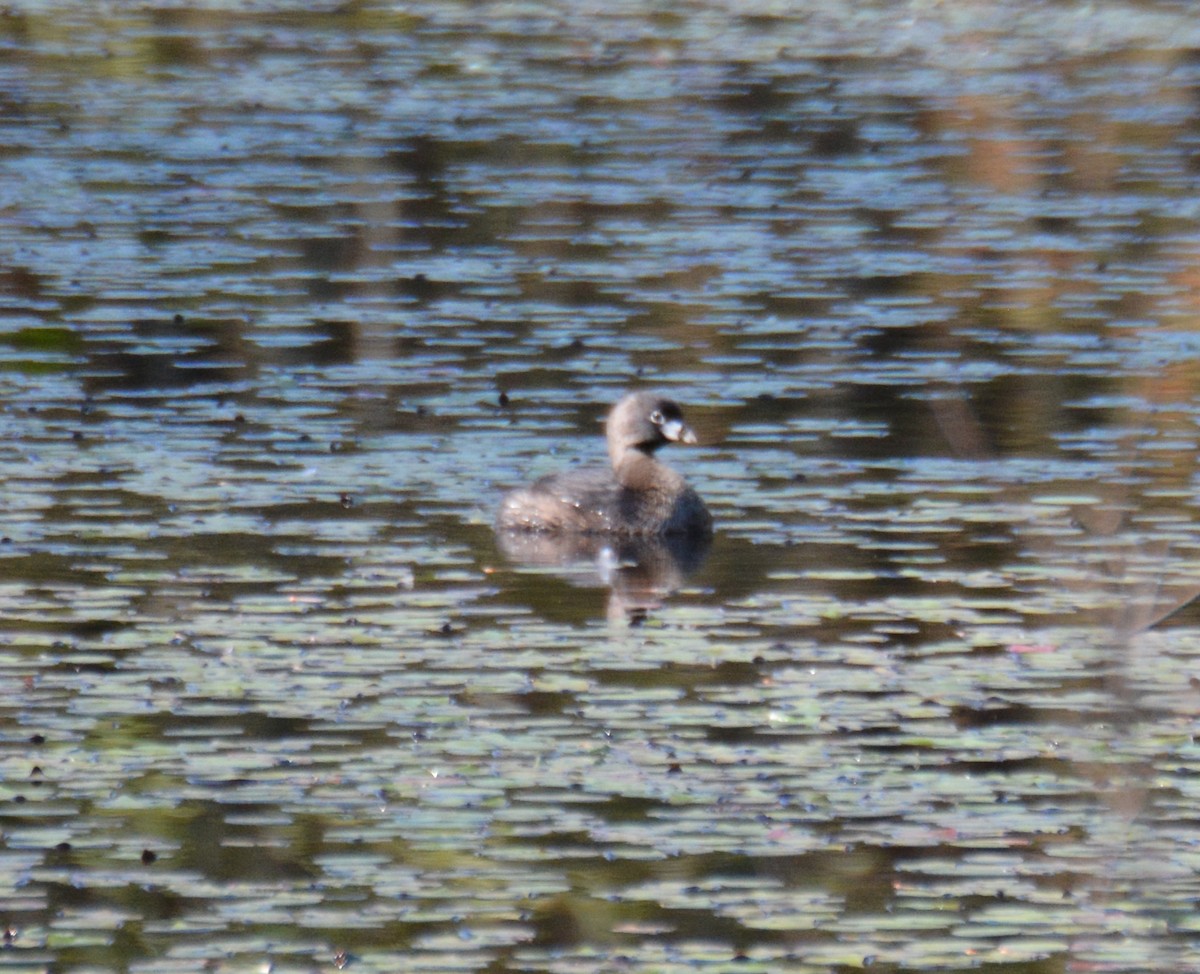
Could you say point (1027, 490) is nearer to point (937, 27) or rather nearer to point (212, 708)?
point (212, 708)

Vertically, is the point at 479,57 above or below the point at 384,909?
above

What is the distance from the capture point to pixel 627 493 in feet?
41.6

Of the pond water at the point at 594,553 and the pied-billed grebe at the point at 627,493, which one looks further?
the pied-billed grebe at the point at 627,493

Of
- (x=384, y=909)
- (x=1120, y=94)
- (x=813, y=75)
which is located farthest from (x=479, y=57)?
(x=384, y=909)

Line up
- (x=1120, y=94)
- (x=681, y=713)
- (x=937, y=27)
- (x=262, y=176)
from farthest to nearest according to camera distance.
→ (x=937, y=27), (x=1120, y=94), (x=262, y=176), (x=681, y=713)

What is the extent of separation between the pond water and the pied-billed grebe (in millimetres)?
207

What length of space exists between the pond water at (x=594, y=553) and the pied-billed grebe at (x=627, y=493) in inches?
8.2

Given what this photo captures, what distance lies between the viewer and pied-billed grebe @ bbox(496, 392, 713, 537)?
12180 mm

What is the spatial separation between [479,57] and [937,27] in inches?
215

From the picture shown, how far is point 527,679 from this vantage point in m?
9.65

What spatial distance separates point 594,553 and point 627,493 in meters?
0.42

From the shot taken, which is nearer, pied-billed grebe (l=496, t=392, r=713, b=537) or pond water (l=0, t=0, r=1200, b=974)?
pond water (l=0, t=0, r=1200, b=974)

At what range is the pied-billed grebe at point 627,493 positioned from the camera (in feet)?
40.0

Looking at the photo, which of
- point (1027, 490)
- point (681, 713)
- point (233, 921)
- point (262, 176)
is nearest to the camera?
point (233, 921)
